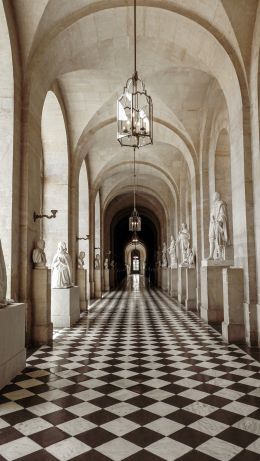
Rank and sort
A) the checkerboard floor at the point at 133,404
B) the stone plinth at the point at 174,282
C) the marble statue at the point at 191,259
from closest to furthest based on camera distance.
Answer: the checkerboard floor at the point at 133,404, the marble statue at the point at 191,259, the stone plinth at the point at 174,282

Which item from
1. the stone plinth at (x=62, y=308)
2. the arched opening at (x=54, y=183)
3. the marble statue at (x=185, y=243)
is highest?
the arched opening at (x=54, y=183)

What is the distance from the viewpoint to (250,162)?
299 inches

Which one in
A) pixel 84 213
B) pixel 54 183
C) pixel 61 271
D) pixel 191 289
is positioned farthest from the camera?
pixel 84 213

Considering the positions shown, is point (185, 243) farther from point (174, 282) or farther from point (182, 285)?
point (174, 282)

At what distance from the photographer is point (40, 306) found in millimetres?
7641

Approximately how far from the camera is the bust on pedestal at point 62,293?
988 cm

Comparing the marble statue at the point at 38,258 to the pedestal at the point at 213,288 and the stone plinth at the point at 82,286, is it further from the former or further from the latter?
→ the stone plinth at the point at 82,286

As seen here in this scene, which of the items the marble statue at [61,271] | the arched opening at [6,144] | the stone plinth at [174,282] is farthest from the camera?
the stone plinth at [174,282]

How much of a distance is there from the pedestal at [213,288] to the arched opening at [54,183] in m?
4.66

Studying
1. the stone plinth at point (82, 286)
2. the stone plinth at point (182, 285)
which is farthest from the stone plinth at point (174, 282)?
the stone plinth at point (82, 286)

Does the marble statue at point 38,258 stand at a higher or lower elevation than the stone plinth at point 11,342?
higher

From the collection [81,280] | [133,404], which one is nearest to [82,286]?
[81,280]

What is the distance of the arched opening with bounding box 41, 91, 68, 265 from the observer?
39.5 ft

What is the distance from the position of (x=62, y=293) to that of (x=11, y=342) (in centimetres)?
495
